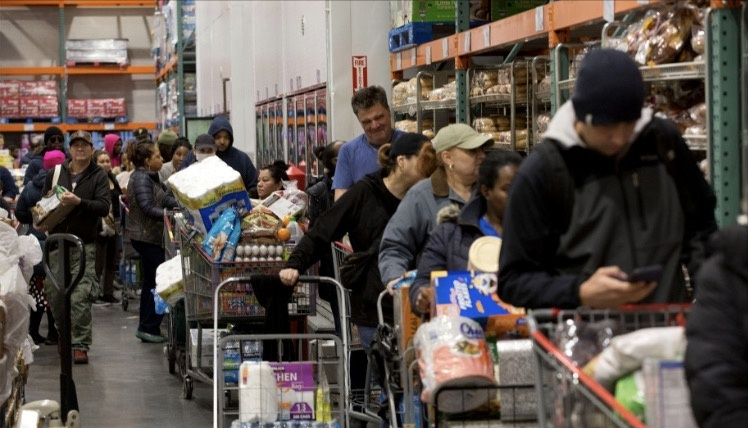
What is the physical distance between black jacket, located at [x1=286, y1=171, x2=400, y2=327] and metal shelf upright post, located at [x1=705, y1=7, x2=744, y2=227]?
5.86ft

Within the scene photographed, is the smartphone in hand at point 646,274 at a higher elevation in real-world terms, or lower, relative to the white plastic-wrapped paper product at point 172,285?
higher

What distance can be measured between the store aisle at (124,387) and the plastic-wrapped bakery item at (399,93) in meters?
2.44

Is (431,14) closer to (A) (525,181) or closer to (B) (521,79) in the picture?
(B) (521,79)

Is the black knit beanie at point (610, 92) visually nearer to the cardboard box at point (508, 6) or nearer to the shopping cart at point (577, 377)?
the shopping cart at point (577, 377)

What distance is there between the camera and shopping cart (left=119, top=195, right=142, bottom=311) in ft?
41.9

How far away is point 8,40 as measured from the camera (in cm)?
2475

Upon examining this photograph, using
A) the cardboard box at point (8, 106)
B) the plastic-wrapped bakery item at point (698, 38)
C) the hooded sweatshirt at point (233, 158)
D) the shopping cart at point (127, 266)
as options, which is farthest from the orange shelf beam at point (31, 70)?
the plastic-wrapped bakery item at point (698, 38)

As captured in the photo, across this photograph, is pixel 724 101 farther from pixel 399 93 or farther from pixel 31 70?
pixel 31 70

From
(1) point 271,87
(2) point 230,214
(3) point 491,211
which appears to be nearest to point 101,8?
(1) point 271,87

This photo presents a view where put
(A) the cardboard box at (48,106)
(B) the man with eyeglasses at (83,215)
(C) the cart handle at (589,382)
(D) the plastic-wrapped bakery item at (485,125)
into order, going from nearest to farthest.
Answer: (C) the cart handle at (589,382) → (D) the plastic-wrapped bakery item at (485,125) → (B) the man with eyeglasses at (83,215) → (A) the cardboard box at (48,106)

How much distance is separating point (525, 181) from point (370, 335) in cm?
253

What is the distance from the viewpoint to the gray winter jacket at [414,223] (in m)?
4.78

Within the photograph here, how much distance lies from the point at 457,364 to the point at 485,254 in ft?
2.16

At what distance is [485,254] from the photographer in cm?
393
